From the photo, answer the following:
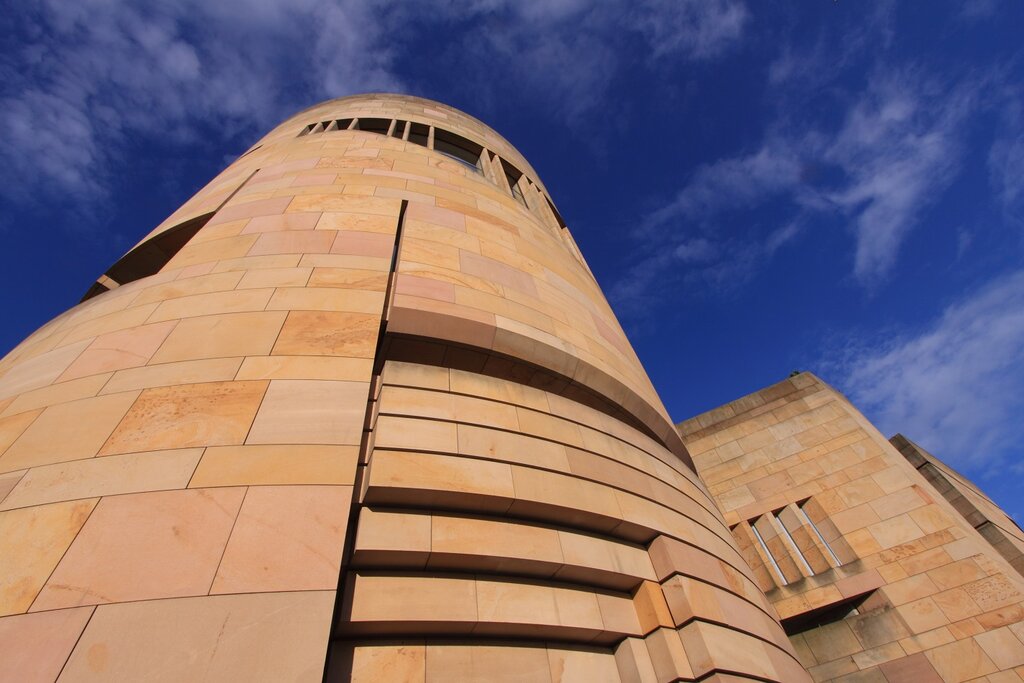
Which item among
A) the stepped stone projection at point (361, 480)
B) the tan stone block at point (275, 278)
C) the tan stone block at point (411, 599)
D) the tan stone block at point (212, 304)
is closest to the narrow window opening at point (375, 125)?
the stepped stone projection at point (361, 480)

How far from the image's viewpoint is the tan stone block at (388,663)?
3.45 m

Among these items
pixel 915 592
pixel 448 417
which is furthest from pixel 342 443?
pixel 915 592

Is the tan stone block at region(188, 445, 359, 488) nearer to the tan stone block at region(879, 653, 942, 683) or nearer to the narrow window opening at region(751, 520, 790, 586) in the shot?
the tan stone block at region(879, 653, 942, 683)

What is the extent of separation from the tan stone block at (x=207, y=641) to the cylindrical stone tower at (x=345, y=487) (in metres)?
0.01

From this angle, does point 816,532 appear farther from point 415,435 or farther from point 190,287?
point 190,287

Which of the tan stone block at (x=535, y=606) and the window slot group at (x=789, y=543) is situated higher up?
the window slot group at (x=789, y=543)

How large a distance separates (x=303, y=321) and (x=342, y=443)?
6.03 ft

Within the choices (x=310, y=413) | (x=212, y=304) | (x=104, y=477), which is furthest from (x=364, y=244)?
(x=104, y=477)

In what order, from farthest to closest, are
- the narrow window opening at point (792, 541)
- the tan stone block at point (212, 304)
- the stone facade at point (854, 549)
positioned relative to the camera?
the narrow window opening at point (792, 541), the stone facade at point (854, 549), the tan stone block at point (212, 304)

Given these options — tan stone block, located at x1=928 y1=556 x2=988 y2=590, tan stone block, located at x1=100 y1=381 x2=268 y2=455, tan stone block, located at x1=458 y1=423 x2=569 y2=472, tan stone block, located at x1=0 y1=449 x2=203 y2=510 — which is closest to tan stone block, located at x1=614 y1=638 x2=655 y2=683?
tan stone block, located at x1=458 y1=423 x2=569 y2=472

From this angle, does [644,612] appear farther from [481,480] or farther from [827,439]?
[827,439]

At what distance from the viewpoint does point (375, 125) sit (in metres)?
16.0

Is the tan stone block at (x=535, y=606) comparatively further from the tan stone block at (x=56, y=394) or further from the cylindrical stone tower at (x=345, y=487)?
the tan stone block at (x=56, y=394)

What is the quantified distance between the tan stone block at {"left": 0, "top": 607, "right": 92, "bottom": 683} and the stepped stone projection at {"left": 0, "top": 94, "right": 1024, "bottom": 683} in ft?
0.04
